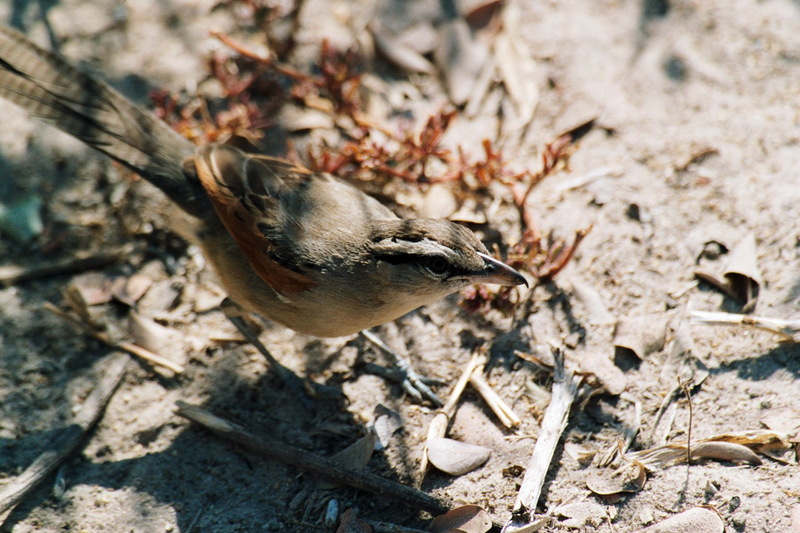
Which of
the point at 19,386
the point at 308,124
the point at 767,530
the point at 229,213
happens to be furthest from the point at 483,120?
the point at 19,386

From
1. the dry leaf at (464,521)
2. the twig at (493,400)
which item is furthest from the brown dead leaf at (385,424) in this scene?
the dry leaf at (464,521)

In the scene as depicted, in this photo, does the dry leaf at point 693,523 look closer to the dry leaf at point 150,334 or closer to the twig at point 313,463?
the twig at point 313,463

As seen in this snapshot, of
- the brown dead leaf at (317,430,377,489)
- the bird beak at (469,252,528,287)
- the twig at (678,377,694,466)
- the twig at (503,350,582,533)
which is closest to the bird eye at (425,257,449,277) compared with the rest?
the bird beak at (469,252,528,287)

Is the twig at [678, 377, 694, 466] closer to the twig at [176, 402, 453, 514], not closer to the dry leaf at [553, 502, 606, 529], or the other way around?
the dry leaf at [553, 502, 606, 529]

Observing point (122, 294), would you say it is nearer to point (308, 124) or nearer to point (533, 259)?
point (308, 124)

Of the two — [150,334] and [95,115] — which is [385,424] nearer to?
[150,334]
